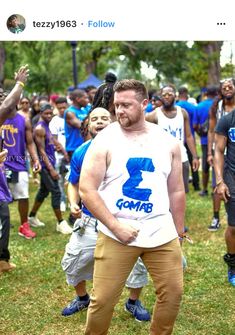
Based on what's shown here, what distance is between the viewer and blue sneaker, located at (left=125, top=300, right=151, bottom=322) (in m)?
4.64

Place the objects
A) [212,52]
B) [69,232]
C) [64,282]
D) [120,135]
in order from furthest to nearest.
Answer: [212,52]
[69,232]
[64,282]
[120,135]

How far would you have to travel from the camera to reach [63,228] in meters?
7.91

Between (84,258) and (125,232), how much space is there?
1.20m

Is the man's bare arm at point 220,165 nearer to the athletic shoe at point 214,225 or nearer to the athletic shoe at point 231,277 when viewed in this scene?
the athletic shoe at point 231,277

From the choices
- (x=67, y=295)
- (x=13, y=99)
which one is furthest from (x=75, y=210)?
(x=67, y=295)

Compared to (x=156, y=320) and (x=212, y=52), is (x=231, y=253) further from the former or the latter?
(x=212, y=52)

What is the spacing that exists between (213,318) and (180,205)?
151 centimetres

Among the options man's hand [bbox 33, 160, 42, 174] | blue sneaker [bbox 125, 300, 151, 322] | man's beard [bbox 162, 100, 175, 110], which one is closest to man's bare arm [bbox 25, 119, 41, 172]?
man's hand [bbox 33, 160, 42, 174]

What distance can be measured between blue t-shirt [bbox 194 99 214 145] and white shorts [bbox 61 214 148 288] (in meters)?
6.16

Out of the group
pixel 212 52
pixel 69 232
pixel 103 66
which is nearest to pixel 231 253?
pixel 69 232

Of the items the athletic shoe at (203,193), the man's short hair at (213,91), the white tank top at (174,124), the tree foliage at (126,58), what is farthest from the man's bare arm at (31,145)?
Result: the tree foliage at (126,58)

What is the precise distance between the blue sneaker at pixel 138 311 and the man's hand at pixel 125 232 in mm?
1543

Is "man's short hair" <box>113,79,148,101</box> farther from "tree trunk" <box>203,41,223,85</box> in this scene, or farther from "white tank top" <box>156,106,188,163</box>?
"tree trunk" <box>203,41,223,85</box>
